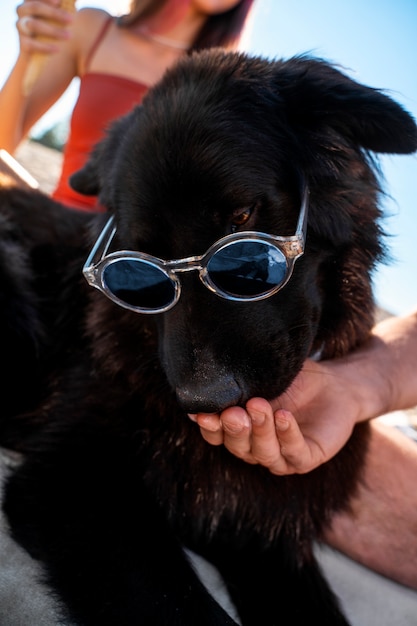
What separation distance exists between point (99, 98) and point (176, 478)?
2543 mm

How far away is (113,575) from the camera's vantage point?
64.5 inches

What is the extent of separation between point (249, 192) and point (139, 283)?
16.3 inches

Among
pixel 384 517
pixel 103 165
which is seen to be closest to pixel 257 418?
pixel 384 517

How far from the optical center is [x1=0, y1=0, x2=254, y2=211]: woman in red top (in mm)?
3575

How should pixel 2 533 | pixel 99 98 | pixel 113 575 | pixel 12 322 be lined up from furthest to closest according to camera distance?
pixel 99 98
pixel 12 322
pixel 2 533
pixel 113 575

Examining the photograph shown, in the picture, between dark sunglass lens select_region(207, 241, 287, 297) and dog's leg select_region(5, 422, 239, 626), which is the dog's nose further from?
dog's leg select_region(5, 422, 239, 626)

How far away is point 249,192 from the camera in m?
1.62

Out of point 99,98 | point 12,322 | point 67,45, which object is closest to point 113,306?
point 12,322

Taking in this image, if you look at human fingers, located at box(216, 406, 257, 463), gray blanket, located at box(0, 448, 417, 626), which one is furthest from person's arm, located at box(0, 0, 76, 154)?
human fingers, located at box(216, 406, 257, 463)

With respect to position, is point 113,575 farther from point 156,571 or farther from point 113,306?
point 113,306

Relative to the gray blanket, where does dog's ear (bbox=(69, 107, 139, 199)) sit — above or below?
above

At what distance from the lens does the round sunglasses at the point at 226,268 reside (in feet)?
5.09

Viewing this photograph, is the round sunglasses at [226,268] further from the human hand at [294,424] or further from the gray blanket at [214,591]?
the gray blanket at [214,591]

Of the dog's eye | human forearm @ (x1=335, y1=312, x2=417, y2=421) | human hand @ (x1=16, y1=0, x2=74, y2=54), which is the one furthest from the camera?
human hand @ (x1=16, y1=0, x2=74, y2=54)
